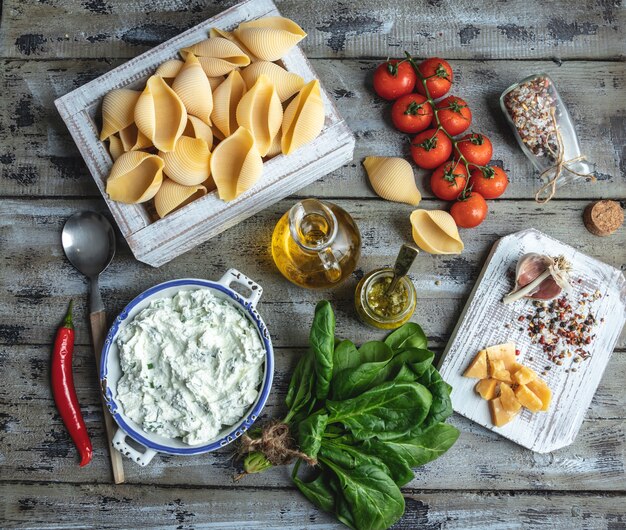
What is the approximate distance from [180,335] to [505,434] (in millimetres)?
697

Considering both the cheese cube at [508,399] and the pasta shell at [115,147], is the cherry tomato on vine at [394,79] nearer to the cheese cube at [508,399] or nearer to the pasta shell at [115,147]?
the pasta shell at [115,147]

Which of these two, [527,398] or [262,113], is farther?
[527,398]

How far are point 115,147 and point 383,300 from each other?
60 cm

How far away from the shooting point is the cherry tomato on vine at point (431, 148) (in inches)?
48.3

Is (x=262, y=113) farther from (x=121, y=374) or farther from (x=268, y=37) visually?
(x=121, y=374)

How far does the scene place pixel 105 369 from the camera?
1.13 meters

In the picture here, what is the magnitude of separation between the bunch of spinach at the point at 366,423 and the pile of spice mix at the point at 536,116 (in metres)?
0.48

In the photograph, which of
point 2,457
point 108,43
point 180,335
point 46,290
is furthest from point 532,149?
point 2,457

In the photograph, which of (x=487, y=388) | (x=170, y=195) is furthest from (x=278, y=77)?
(x=487, y=388)

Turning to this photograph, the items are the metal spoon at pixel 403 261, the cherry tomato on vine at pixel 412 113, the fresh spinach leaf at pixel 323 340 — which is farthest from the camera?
the cherry tomato on vine at pixel 412 113

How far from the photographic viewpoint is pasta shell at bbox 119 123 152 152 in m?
1.10

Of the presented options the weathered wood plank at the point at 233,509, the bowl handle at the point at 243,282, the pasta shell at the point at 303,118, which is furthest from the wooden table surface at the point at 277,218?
the pasta shell at the point at 303,118

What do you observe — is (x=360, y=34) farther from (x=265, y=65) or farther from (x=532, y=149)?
(x=532, y=149)

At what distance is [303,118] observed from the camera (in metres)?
1.08
